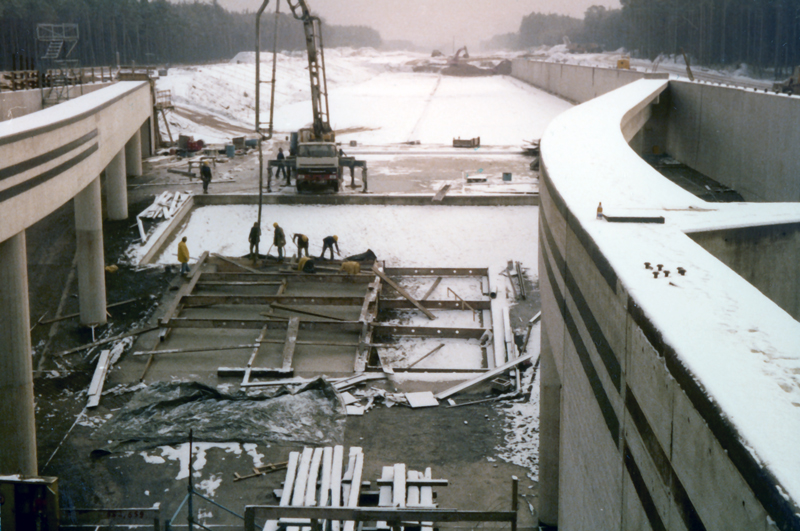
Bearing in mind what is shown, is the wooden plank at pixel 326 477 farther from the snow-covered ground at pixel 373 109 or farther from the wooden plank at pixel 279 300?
the snow-covered ground at pixel 373 109

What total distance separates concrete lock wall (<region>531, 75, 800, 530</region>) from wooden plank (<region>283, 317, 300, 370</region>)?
8184 mm

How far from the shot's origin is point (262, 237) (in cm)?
2766

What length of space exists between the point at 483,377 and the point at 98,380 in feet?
28.2

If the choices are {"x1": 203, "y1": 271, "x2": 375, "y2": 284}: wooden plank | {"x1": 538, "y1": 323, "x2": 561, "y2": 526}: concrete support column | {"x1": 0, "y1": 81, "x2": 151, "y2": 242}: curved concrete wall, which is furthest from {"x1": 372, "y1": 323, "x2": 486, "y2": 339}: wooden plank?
{"x1": 538, "y1": 323, "x2": 561, "y2": 526}: concrete support column

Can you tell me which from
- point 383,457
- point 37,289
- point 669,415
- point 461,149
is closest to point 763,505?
point 669,415

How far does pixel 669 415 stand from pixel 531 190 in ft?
93.5

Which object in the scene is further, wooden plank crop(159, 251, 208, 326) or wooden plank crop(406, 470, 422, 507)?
wooden plank crop(159, 251, 208, 326)

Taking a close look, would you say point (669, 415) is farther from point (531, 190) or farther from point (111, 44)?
point (111, 44)

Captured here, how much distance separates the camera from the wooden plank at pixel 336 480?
35.8ft

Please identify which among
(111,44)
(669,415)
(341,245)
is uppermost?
(111,44)

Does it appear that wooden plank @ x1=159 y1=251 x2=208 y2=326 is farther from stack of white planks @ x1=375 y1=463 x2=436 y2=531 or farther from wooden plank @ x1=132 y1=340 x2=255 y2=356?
stack of white planks @ x1=375 y1=463 x2=436 y2=531

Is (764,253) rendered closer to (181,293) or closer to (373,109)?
(181,293)

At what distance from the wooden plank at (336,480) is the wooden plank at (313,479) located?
26 centimetres

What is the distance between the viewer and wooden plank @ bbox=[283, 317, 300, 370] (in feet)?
57.3
